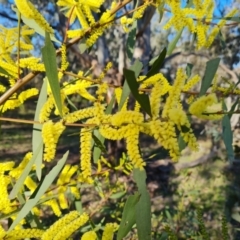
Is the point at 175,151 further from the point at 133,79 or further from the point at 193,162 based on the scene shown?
the point at 193,162

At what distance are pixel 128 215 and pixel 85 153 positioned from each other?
15 cm

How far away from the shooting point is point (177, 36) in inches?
31.8

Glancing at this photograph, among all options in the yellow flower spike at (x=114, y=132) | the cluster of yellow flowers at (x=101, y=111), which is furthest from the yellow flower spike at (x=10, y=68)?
the yellow flower spike at (x=114, y=132)

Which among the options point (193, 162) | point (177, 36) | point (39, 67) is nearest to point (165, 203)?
point (193, 162)

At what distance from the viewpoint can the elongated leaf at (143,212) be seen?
19.8 inches

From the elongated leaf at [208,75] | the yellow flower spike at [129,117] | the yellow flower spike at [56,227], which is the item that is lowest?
the yellow flower spike at [56,227]

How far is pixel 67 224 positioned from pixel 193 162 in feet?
17.1

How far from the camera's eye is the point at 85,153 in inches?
16.7

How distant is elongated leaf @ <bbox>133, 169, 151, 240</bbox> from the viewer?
50cm

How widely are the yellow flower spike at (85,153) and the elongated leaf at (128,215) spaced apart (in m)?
0.10

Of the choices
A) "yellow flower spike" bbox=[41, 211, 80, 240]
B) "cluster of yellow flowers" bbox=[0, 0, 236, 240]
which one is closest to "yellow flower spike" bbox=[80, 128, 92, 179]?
"cluster of yellow flowers" bbox=[0, 0, 236, 240]

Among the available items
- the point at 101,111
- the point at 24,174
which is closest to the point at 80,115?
the point at 101,111

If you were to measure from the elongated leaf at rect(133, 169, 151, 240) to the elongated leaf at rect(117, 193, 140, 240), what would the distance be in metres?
0.01

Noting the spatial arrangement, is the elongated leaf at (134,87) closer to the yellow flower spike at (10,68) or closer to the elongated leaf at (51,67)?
the elongated leaf at (51,67)
